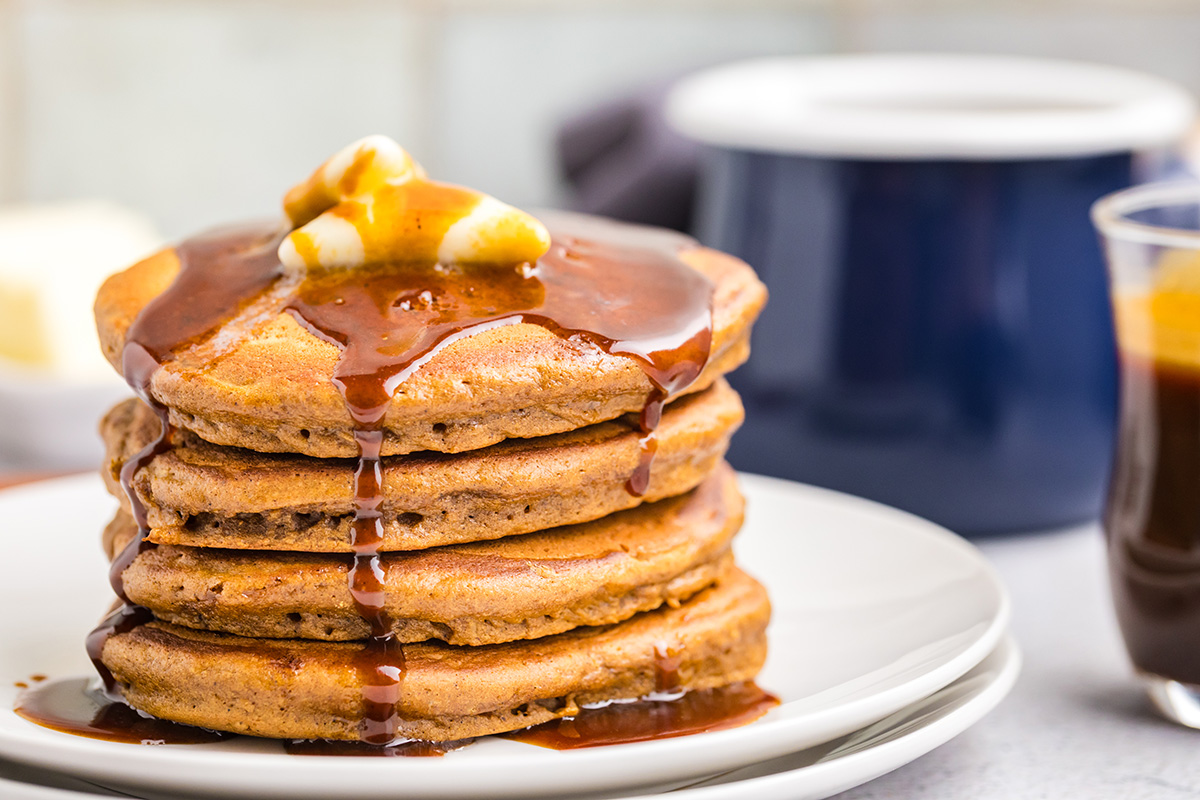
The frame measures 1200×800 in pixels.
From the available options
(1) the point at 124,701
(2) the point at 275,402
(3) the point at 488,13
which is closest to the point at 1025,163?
(2) the point at 275,402

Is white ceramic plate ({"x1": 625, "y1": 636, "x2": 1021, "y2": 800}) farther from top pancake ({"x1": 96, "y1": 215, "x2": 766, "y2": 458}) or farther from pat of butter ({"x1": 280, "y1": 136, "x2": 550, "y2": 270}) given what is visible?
pat of butter ({"x1": 280, "y1": 136, "x2": 550, "y2": 270})

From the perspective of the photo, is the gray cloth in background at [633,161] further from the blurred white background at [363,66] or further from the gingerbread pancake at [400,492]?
the gingerbread pancake at [400,492]

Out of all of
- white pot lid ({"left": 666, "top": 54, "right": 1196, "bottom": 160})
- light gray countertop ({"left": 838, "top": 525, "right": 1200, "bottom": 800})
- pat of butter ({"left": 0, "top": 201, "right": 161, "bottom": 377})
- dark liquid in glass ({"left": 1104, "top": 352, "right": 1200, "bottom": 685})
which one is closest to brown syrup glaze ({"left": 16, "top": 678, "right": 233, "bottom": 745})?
light gray countertop ({"left": 838, "top": 525, "right": 1200, "bottom": 800})

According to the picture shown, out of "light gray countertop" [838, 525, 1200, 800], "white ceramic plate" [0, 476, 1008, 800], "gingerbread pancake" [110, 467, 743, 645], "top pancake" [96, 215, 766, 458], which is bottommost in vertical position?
"light gray countertop" [838, 525, 1200, 800]

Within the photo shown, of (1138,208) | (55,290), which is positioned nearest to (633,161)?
(55,290)

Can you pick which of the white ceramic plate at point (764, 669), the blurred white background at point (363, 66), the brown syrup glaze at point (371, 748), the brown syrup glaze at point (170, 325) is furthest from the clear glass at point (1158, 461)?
the blurred white background at point (363, 66)

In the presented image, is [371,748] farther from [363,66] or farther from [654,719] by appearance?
[363,66]
